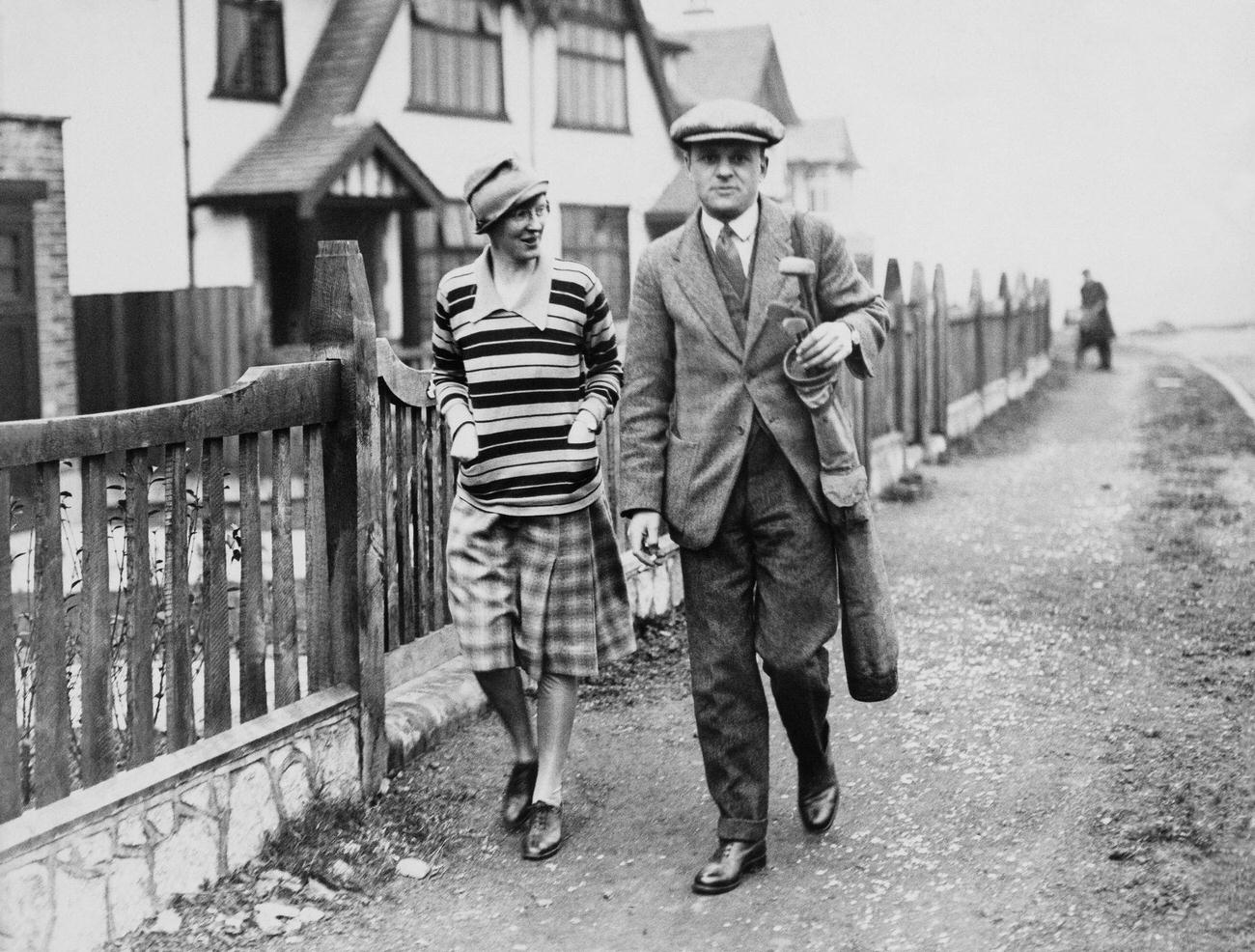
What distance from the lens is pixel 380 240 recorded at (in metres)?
18.4

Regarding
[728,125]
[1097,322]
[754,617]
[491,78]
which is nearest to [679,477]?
[754,617]

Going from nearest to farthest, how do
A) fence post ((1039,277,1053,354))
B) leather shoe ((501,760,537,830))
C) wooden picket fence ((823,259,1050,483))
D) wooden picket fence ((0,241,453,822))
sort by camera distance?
wooden picket fence ((0,241,453,822)) < leather shoe ((501,760,537,830)) < wooden picket fence ((823,259,1050,483)) < fence post ((1039,277,1053,354))

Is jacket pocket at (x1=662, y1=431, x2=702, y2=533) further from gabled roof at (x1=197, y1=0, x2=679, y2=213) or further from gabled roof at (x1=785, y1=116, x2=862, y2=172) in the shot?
gabled roof at (x1=785, y1=116, x2=862, y2=172)

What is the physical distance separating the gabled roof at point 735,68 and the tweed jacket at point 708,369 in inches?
990

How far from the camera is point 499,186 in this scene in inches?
157

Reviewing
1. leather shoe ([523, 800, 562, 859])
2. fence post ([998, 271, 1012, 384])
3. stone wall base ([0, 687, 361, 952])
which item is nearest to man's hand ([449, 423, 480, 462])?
stone wall base ([0, 687, 361, 952])

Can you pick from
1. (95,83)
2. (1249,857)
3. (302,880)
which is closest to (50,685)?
(302,880)

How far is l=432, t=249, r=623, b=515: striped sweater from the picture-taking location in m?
4.09

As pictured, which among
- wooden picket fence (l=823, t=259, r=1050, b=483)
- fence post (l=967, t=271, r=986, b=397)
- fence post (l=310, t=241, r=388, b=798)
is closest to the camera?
fence post (l=310, t=241, r=388, b=798)

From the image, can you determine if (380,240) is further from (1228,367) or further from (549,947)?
(549,947)

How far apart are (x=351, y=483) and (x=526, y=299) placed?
812mm

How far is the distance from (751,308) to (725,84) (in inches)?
1033

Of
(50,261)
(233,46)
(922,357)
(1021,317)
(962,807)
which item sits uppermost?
(233,46)

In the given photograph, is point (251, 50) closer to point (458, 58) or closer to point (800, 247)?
point (458, 58)
